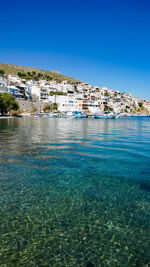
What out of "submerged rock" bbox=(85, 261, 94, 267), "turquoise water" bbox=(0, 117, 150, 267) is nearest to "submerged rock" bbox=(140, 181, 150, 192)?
"turquoise water" bbox=(0, 117, 150, 267)

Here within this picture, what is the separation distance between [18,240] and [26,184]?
3120 millimetres

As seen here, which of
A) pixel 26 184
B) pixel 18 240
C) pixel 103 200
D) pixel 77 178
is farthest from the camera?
Result: pixel 77 178

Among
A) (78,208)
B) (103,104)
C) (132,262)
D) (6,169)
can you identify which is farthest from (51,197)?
(103,104)

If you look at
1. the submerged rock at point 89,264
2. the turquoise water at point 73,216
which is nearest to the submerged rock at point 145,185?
the turquoise water at point 73,216

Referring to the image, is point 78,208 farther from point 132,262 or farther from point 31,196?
point 132,262

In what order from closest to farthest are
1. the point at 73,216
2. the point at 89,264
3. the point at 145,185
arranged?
the point at 89,264
the point at 73,216
the point at 145,185

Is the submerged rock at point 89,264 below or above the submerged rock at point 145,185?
below

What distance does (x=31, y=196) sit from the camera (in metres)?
6.27

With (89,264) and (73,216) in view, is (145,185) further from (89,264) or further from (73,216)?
(89,264)

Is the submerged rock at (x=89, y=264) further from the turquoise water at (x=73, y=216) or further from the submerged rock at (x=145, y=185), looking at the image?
the submerged rock at (x=145, y=185)

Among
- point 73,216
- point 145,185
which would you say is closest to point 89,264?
point 73,216

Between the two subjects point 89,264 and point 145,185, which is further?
point 145,185

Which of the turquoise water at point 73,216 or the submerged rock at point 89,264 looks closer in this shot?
the submerged rock at point 89,264

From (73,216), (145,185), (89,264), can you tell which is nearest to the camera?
(89,264)
